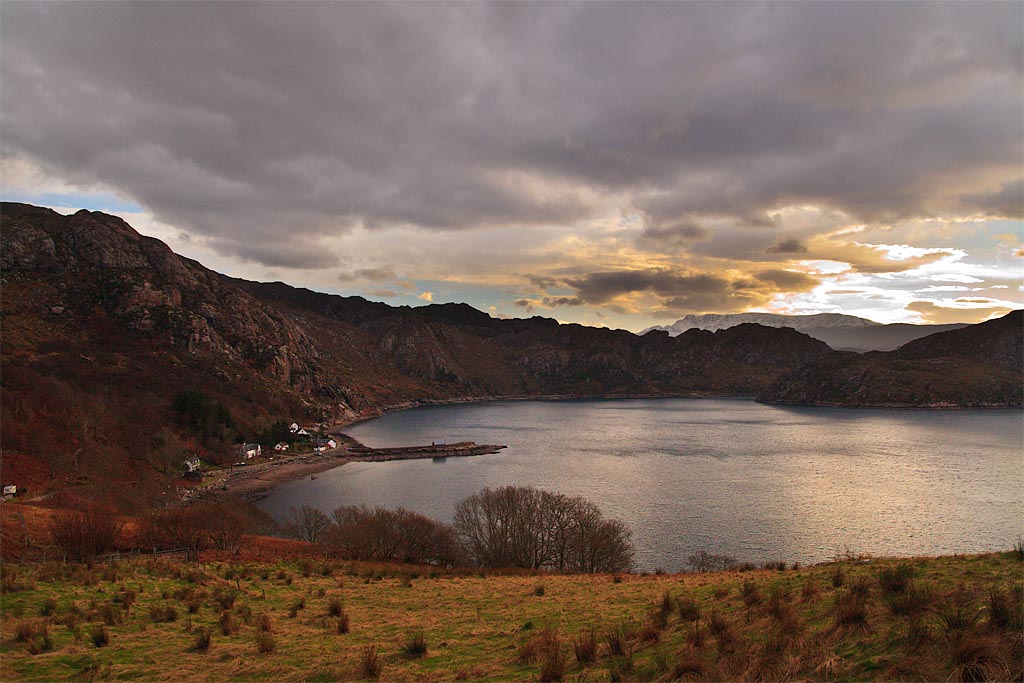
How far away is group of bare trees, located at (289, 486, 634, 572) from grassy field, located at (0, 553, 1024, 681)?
2125 cm

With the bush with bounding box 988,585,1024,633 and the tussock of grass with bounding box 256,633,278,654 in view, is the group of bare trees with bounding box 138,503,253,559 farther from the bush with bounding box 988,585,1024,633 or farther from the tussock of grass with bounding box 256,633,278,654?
the bush with bounding box 988,585,1024,633

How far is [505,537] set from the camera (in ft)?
158

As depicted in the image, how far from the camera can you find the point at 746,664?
8.57 meters

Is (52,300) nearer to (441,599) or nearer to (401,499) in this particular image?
(401,499)

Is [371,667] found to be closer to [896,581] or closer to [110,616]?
[110,616]

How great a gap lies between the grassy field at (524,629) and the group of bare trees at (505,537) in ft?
69.7

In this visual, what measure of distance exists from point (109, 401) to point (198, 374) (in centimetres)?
5950

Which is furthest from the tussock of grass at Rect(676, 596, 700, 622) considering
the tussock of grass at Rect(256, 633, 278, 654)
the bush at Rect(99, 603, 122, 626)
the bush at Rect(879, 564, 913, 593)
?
the bush at Rect(99, 603, 122, 626)

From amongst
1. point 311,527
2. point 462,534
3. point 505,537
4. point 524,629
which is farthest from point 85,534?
point 311,527

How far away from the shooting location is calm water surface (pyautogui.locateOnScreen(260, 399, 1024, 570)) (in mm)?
62281

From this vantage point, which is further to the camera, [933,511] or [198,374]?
[198,374]

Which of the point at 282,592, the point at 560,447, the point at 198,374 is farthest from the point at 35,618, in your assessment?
the point at 198,374

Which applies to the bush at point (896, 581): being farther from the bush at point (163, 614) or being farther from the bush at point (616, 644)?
the bush at point (163, 614)

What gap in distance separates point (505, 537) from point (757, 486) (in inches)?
2483
